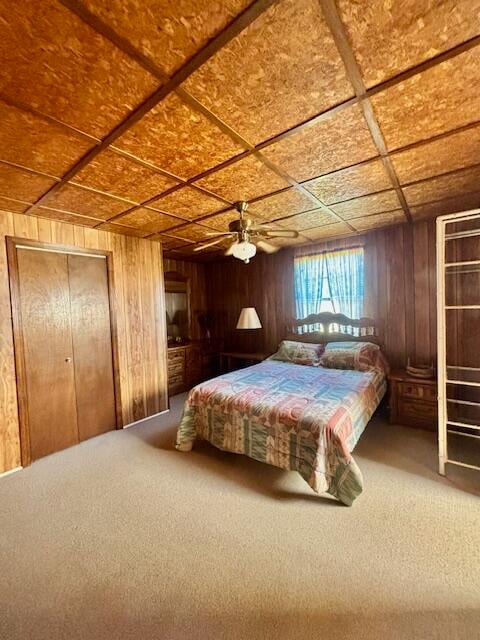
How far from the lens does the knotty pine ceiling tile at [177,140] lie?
137 cm

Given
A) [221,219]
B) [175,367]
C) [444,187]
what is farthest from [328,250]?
[175,367]

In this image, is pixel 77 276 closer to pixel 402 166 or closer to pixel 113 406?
pixel 113 406

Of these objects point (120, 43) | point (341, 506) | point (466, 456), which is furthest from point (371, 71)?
point (466, 456)

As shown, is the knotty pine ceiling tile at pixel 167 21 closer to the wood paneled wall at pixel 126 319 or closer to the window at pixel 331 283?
the wood paneled wall at pixel 126 319

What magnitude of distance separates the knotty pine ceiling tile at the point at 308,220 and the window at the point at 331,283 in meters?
0.83

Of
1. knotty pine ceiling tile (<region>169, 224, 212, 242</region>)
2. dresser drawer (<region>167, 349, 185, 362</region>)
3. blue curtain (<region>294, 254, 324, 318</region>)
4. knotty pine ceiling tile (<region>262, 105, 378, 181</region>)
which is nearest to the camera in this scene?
knotty pine ceiling tile (<region>262, 105, 378, 181</region>)

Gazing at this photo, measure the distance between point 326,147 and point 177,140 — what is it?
914 millimetres

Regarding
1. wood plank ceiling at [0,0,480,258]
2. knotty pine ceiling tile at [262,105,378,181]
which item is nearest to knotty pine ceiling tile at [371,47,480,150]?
wood plank ceiling at [0,0,480,258]

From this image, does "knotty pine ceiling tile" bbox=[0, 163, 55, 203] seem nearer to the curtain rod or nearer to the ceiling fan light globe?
the ceiling fan light globe

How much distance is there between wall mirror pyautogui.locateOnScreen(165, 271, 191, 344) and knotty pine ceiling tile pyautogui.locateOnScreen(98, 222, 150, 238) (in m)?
1.68

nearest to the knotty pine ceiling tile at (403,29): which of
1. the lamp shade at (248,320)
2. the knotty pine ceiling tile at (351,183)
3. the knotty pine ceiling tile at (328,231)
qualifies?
the knotty pine ceiling tile at (351,183)

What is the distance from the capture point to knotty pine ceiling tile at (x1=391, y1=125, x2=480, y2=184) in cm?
168

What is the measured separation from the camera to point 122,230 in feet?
10.7

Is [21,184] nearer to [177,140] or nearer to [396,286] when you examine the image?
[177,140]
